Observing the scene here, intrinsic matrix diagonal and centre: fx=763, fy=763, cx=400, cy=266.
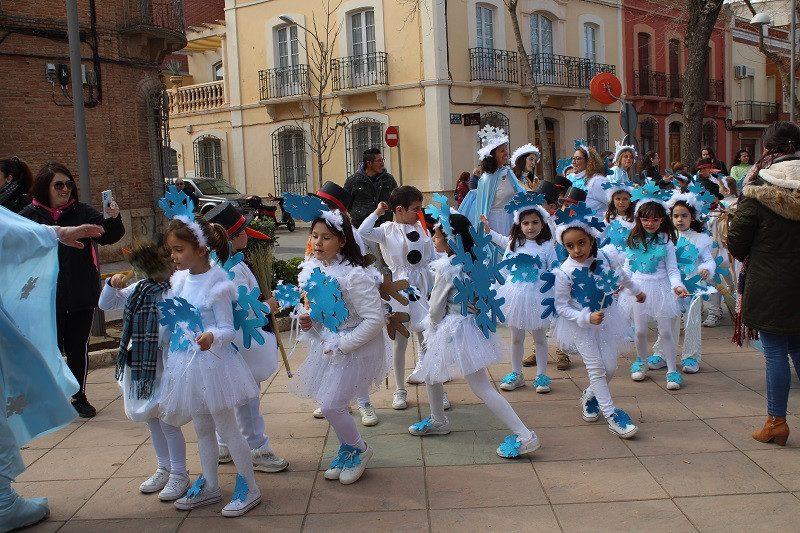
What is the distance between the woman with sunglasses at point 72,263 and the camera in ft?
18.8

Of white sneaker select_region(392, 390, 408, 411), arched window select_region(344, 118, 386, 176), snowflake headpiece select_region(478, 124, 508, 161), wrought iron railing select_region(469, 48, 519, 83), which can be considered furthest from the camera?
arched window select_region(344, 118, 386, 176)

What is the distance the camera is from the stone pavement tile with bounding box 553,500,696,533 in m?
3.76

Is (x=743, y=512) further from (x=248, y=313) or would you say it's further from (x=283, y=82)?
(x=283, y=82)

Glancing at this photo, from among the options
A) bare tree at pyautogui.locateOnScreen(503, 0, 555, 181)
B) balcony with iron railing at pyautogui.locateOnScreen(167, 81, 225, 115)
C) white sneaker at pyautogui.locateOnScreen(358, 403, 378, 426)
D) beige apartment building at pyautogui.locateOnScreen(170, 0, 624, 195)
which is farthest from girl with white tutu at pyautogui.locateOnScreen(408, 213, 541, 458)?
balcony with iron railing at pyautogui.locateOnScreen(167, 81, 225, 115)

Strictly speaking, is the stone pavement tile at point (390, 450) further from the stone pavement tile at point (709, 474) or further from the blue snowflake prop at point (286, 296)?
the stone pavement tile at point (709, 474)

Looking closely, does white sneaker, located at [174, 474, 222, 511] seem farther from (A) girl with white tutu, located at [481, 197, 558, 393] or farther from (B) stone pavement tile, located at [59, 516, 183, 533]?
(A) girl with white tutu, located at [481, 197, 558, 393]

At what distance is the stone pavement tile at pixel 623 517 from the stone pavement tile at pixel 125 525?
203cm

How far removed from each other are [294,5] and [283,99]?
10.7 feet

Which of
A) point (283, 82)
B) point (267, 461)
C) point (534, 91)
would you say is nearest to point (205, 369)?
point (267, 461)

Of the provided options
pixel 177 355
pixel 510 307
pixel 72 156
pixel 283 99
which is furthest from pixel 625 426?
pixel 283 99

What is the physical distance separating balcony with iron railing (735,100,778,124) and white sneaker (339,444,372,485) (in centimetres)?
3742

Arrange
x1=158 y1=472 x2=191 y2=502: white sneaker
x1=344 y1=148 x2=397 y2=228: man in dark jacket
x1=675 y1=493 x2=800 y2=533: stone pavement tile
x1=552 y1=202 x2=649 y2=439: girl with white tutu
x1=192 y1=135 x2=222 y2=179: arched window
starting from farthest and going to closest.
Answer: x1=192 y1=135 x2=222 y2=179: arched window < x1=344 y1=148 x2=397 y2=228: man in dark jacket < x1=552 y1=202 x2=649 y2=439: girl with white tutu < x1=158 y1=472 x2=191 y2=502: white sneaker < x1=675 y1=493 x2=800 y2=533: stone pavement tile

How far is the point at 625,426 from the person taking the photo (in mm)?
4984

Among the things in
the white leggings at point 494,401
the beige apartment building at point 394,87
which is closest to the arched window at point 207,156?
the beige apartment building at point 394,87
